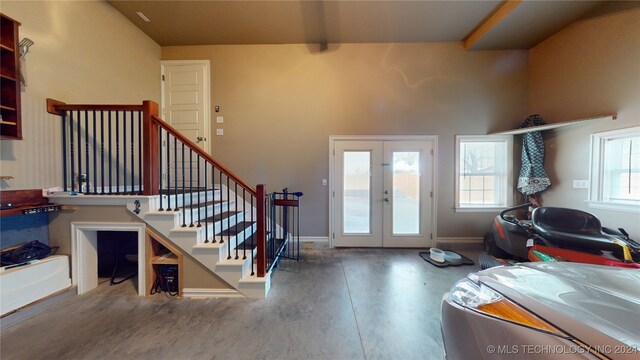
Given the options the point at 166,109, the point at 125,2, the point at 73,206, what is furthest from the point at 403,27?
the point at 73,206

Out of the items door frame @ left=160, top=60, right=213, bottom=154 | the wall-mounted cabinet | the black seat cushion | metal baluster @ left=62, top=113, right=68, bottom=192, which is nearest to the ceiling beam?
the black seat cushion

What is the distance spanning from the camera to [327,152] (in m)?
3.53

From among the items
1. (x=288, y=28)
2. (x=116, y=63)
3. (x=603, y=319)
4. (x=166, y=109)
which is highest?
(x=288, y=28)

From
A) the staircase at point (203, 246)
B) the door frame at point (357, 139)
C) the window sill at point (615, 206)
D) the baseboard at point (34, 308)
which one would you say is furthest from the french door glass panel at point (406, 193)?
the baseboard at point (34, 308)

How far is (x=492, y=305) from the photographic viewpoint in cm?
90

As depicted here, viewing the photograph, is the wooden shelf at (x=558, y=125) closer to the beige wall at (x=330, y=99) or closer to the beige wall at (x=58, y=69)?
the beige wall at (x=330, y=99)

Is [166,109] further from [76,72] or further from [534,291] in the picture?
[534,291]

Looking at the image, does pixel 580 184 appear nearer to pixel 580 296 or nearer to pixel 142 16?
pixel 580 296

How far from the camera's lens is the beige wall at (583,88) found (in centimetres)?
240

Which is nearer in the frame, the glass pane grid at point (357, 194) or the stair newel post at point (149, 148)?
the stair newel post at point (149, 148)

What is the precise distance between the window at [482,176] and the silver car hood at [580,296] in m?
2.78

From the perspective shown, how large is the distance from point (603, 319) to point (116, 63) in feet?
16.3

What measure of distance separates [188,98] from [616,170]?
639 cm

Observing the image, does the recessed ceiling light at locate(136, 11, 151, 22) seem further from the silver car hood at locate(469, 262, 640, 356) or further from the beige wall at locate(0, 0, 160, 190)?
the silver car hood at locate(469, 262, 640, 356)
